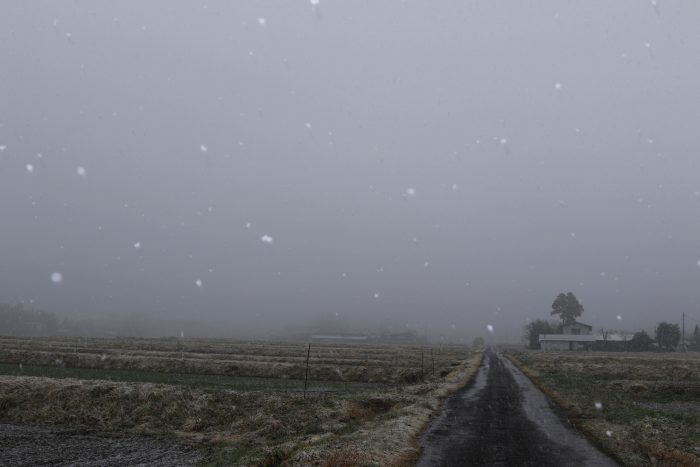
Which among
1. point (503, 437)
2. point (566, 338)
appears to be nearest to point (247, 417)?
point (503, 437)

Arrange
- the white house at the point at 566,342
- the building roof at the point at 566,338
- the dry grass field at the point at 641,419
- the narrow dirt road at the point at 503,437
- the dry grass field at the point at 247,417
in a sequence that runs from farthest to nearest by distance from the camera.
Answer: the building roof at the point at 566,338
the white house at the point at 566,342
the dry grass field at the point at 641,419
the dry grass field at the point at 247,417
the narrow dirt road at the point at 503,437

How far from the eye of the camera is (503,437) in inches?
760

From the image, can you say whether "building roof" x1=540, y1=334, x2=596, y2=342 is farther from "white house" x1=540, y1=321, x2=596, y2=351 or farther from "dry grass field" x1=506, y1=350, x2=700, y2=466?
"dry grass field" x1=506, y1=350, x2=700, y2=466

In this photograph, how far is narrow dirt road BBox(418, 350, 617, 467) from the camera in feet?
52.3

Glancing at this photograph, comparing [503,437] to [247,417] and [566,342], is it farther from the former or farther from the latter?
[566,342]

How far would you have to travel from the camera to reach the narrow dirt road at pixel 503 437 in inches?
627

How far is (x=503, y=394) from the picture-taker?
110ft

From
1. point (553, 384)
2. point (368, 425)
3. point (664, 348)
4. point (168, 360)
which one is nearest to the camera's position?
point (368, 425)

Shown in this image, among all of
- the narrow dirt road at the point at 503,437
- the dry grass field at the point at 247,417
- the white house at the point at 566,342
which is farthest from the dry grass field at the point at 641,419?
the white house at the point at 566,342

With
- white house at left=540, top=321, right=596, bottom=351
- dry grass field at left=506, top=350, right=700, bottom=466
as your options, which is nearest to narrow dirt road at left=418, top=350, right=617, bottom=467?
dry grass field at left=506, top=350, right=700, bottom=466

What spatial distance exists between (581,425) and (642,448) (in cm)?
492

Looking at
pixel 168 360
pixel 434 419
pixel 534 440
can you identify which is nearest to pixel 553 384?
pixel 434 419

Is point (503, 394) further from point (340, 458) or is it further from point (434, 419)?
point (340, 458)

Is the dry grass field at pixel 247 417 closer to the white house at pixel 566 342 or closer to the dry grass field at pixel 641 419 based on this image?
the dry grass field at pixel 641 419
